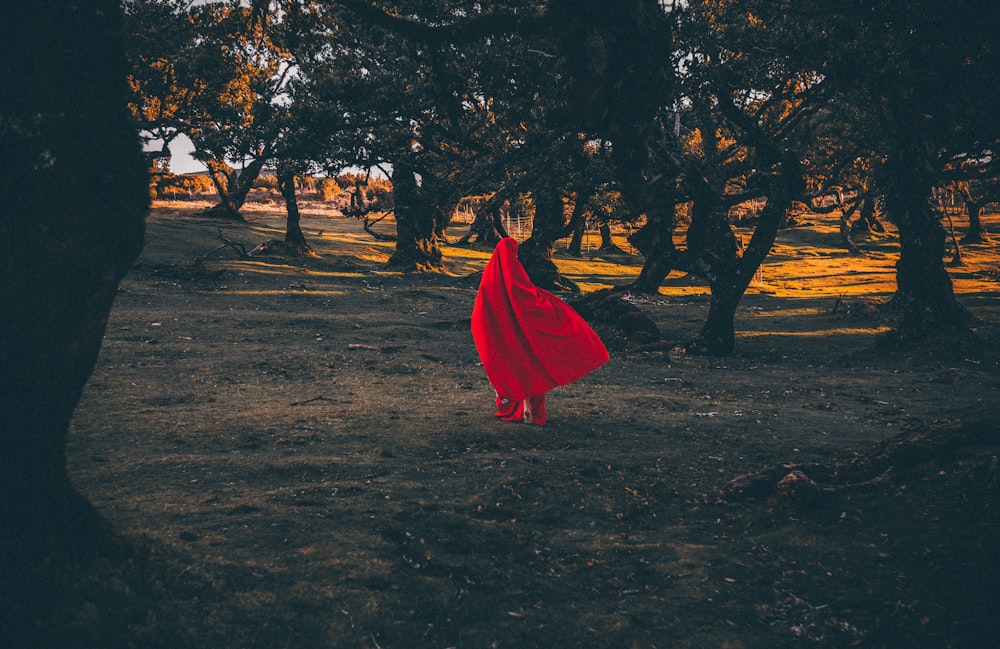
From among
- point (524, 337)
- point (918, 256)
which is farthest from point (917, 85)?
point (524, 337)

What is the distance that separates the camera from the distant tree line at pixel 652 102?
9.30 m

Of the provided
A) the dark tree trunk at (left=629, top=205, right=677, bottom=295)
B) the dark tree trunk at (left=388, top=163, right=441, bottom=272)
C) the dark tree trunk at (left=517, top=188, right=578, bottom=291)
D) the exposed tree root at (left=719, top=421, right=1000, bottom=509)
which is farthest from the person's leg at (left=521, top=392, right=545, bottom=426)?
the dark tree trunk at (left=388, top=163, right=441, bottom=272)

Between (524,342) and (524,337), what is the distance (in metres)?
0.06

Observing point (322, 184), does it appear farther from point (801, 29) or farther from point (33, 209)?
point (33, 209)

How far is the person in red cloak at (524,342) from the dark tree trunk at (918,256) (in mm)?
10217

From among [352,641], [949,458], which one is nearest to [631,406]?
[949,458]

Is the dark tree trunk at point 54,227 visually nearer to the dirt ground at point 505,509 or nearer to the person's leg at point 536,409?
the dirt ground at point 505,509

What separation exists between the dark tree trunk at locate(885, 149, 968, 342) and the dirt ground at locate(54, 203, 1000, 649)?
2.00m

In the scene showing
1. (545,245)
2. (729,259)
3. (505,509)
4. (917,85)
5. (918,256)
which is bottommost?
A: (505,509)

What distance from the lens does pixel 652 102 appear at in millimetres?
9766

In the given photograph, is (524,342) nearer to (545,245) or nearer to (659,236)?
(659,236)

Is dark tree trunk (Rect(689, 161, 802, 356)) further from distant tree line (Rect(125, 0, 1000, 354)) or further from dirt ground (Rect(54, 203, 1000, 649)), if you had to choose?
dirt ground (Rect(54, 203, 1000, 649))

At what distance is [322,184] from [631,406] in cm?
6280

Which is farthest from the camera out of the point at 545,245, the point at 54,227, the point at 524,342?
the point at 545,245
